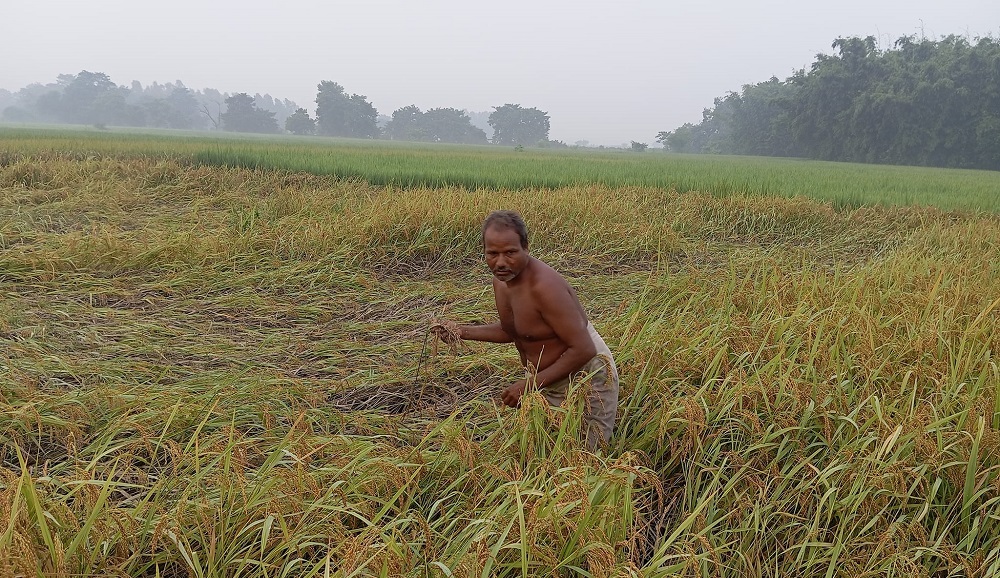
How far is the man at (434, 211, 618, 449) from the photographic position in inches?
75.1

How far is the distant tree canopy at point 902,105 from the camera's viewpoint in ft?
98.4

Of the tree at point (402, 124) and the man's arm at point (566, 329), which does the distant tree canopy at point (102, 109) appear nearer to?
the tree at point (402, 124)

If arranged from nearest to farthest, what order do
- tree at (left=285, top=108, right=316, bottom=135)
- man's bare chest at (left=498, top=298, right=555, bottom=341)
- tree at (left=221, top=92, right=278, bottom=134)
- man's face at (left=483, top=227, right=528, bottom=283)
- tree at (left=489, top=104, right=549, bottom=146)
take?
man's face at (left=483, top=227, right=528, bottom=283)
man's bare chest at (left=498, top=298, right=555, bottom=341)
tree at (left=285, top=108, right=316, bottom=135)
tree at (left=221, top=92, right=278, bottom=134)
tree at (left=489, top=104, right=549, bottom=146)

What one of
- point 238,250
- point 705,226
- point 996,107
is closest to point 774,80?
point 996,107

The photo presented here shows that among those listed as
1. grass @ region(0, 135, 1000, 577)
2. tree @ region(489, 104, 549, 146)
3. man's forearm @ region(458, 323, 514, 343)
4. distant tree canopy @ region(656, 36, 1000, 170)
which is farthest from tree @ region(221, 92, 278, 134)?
man's forearm @ region(458, 323, 514, 343)

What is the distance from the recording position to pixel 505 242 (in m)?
1.88

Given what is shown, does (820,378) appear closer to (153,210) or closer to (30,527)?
(30,527)

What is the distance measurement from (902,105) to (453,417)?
1425 inches

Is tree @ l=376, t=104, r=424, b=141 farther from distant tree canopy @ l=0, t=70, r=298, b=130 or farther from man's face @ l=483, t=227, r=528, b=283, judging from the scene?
man's face @ l=483, t=227, r=528, b=283

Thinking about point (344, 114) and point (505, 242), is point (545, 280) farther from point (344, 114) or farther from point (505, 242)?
point (344, 114)

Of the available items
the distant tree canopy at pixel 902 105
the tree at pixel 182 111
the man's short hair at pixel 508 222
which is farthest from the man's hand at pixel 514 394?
the tree at pixel 182 111

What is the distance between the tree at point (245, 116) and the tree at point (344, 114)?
8.85m

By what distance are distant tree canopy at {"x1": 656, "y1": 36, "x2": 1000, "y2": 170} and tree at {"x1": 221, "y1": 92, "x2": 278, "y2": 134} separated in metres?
61.9

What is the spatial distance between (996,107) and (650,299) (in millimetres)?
35239
